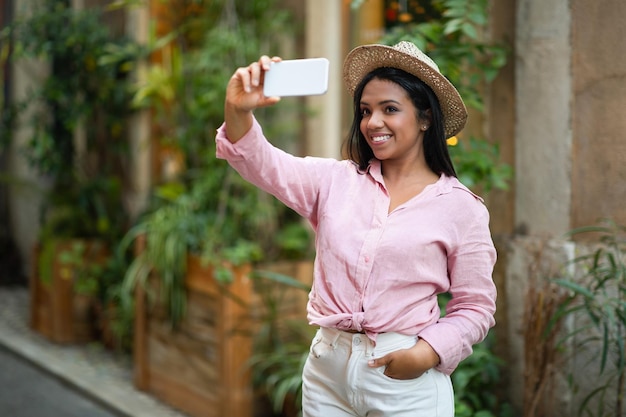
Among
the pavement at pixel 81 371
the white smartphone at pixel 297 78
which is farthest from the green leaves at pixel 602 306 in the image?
the pavement at pixel 81 371

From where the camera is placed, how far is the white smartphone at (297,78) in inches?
89.7

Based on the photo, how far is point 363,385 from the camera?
2.44m

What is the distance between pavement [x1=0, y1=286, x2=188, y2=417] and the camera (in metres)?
5.64

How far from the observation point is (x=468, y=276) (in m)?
2.46

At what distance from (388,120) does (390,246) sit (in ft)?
1.15

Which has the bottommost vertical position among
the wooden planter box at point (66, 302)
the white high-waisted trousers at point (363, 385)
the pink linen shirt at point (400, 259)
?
the wooden planter box at point (66, 302)

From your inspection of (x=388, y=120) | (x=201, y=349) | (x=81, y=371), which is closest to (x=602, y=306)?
(x=388, y=120)

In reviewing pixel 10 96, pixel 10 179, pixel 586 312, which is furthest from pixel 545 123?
pixel 10 96

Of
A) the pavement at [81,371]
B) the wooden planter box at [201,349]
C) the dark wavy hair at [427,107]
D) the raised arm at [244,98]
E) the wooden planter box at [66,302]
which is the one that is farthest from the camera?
the wooden planter box at [66,302]

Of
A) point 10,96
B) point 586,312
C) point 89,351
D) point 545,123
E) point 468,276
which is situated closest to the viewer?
point 468,276

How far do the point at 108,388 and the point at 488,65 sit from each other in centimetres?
350

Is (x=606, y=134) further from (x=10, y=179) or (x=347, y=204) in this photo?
(x=10, y=179)

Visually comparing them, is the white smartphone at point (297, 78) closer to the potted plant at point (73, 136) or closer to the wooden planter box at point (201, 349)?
the wooden planter box at point (201, 349)

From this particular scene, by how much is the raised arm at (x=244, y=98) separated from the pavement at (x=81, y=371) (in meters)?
3.38
